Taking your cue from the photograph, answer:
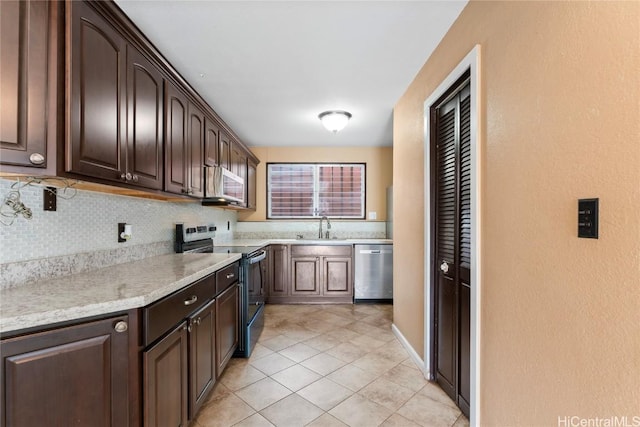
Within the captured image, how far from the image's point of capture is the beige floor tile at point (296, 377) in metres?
2.08

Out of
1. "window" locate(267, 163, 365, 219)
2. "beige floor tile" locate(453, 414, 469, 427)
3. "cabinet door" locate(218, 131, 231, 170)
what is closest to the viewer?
"beige floor tile" locate(453, 414, 469, 427)

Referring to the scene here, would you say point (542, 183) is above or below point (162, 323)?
above

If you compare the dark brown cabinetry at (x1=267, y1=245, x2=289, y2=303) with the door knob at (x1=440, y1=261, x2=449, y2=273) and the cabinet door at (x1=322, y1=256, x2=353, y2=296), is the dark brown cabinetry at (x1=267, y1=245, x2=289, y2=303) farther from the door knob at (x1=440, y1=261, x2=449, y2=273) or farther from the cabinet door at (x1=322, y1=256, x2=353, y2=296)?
the door knob at (x1=440, y1=261, x2=449, y2=273)

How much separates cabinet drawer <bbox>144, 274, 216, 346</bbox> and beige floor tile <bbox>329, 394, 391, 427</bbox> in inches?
41.9

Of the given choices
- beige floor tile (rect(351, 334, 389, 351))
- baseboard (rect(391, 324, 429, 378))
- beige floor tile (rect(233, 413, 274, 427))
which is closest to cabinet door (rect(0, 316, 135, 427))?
beige floor tile (rect(233, 413, 274, 427))

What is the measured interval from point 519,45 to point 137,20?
199cm

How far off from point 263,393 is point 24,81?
2056 millimetres

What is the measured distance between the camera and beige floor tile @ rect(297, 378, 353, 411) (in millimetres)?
1867

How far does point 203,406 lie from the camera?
6.04 ft

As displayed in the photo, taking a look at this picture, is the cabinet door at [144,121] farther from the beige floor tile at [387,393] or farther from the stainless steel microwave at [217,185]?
the beige floor tile at [387,393]

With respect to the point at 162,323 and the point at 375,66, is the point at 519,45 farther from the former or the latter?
the point at 162,323

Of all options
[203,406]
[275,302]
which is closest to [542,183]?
[203,406]

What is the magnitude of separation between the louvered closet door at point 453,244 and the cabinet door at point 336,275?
206cm

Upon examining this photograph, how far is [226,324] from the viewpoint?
2133mm
